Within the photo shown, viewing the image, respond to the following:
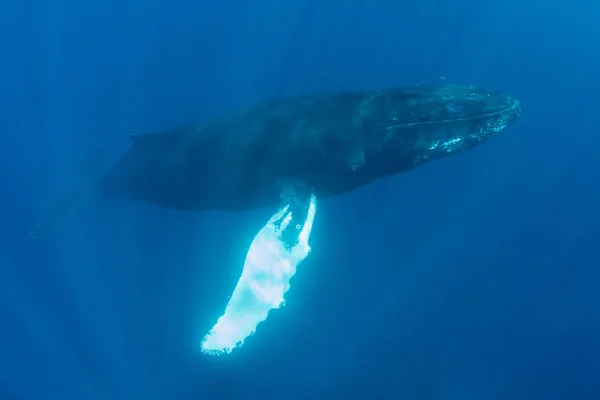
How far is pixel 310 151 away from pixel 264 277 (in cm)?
240

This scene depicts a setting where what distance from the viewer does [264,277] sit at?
25.7 feet

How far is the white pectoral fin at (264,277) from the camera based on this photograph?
757cm

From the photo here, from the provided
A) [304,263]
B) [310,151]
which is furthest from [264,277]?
[304,263]

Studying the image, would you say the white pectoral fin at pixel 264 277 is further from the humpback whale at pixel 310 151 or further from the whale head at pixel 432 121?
the whale head at pixel 432 121

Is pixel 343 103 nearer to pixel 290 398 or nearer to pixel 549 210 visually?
pixel 290 398

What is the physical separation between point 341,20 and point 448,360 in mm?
14441

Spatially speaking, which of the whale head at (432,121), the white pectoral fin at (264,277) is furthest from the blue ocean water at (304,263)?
the whale head at (432,121)

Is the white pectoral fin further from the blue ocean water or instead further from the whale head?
the blue ocean water

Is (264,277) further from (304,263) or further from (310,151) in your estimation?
(304,263)

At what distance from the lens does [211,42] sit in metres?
18.4

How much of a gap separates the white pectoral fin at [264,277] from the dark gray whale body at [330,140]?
2.50ft

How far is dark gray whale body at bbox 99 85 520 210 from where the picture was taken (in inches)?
309

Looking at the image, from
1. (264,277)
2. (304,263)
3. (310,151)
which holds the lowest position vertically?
(264,277)

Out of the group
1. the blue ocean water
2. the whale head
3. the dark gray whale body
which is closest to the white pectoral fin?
the dark gray whale body
